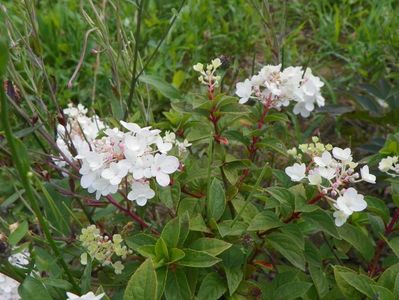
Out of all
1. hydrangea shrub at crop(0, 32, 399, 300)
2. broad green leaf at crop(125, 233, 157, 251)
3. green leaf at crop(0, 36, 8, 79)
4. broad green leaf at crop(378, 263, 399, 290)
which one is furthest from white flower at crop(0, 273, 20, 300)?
broad green leaf at crop(378, 263, 399, 290)

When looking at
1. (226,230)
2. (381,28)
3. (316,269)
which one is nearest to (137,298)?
(226,230)

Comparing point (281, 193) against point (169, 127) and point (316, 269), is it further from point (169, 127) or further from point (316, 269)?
point (169, 127)

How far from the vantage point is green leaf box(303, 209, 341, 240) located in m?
1.19

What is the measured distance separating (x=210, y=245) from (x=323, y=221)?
0.23 m

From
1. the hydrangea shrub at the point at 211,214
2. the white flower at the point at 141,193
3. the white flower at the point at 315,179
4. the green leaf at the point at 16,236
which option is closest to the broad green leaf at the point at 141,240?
the hydrangea shrub at the point at 211,214

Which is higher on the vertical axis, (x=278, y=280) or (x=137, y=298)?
(x=137, y=298)

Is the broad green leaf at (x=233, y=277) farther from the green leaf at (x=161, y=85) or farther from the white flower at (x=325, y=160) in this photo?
the green leaf at (x=161, y=85)

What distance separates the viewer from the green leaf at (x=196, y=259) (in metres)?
1.12

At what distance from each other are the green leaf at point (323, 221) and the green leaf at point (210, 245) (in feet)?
0.61

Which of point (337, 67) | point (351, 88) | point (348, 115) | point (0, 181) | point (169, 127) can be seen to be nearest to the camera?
point (169, 127)

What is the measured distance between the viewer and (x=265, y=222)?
1222 millimetres

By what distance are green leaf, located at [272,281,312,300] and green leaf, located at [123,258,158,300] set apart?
1.14 feet

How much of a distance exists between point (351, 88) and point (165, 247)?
1.60 metres

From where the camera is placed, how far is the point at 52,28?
2.87 m
